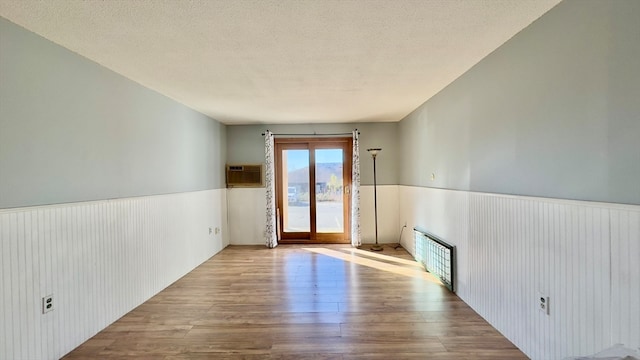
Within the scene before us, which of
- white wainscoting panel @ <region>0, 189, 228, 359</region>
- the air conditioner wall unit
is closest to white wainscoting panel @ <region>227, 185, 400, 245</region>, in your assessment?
the air conditioner wall unit

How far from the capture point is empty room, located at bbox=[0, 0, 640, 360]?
5.49 feet

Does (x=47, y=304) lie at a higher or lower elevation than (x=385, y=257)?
higher

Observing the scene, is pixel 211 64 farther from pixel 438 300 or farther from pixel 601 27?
pixel 438 300

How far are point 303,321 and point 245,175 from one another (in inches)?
147

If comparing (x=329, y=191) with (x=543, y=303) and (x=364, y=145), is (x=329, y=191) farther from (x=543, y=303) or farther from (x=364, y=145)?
(x=543, y=303)

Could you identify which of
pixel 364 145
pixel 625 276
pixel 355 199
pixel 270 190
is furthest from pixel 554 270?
pixel 270 190

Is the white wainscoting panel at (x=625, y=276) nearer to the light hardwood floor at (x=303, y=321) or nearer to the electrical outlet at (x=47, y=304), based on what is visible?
the light hardwood floor at (x=303, y=321)

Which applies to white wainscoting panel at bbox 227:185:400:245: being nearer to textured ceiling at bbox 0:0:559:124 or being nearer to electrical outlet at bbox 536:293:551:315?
textured ceiling at bbox 0:0:559:124

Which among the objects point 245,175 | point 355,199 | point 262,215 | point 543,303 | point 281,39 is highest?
point 281,39

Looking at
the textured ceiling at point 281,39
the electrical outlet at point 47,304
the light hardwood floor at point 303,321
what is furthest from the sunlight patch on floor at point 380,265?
the electrical outlet at point 47,304

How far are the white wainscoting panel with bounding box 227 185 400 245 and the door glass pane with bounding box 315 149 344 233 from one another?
0.48 meters

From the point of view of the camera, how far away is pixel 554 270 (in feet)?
6.18

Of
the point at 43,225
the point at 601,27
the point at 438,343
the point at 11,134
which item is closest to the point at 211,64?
the point at 11,134

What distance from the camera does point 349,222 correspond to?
5906 millimetres
